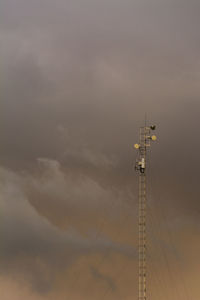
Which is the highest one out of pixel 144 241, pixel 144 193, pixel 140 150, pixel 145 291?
pixel 140 150

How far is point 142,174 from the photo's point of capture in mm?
80125

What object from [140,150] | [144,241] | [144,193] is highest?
[140,150]

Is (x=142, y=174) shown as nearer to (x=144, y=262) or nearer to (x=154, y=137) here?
(x=154, y=137)

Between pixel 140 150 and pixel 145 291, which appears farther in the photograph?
pixel 140 150

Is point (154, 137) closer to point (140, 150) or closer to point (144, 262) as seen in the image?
point (140, 150)

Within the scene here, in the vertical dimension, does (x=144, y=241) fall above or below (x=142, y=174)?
below

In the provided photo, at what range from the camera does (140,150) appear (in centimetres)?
8081

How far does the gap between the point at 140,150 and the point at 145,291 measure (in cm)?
1650

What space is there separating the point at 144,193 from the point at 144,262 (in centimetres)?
806

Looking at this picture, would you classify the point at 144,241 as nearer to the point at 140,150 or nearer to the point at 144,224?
the point at 144,224

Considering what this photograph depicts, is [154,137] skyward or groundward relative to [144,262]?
skyward

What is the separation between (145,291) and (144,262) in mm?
3313

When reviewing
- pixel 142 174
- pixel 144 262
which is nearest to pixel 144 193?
pixel 142 174

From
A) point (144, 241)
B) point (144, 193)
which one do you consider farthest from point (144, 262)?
point (144, 193)
